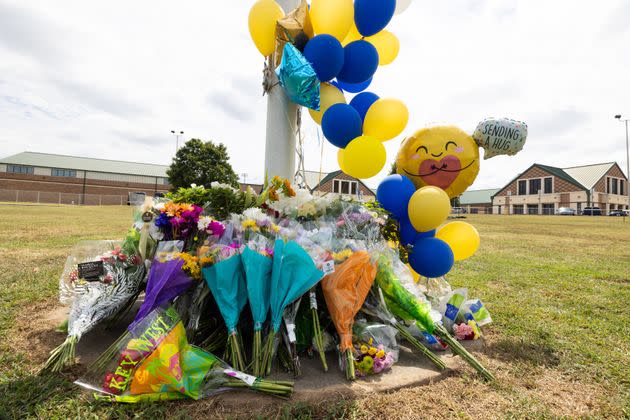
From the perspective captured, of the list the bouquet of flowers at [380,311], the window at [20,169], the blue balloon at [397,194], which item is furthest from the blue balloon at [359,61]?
the window at [20,169]

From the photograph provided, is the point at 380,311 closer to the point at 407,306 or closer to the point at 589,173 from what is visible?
the point at 407,306

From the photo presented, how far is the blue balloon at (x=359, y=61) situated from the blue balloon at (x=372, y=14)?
0.16 meters

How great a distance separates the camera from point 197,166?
3023 cm

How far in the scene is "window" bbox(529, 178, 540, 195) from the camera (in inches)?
1739

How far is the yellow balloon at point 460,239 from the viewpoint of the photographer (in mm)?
3529

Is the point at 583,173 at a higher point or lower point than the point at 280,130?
higher

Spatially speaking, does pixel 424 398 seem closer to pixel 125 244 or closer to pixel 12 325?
pixel 125 244

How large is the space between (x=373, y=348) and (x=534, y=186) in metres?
51.5

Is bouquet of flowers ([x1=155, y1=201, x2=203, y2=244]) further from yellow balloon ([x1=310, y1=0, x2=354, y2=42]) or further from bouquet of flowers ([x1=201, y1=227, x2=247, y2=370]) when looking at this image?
yellow balloon ([x1=310, y1=0, x2=354, y2=42])

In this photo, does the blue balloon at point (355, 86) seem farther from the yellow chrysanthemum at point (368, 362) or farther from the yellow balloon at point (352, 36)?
the yellow chrysanthemum at point (368, 362)

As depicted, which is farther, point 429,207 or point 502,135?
Result: point 502,135

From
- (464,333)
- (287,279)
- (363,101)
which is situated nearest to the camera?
(287,279)

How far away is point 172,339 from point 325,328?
3.90 ft

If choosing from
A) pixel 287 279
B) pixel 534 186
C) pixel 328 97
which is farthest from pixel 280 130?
pixel 534 186
